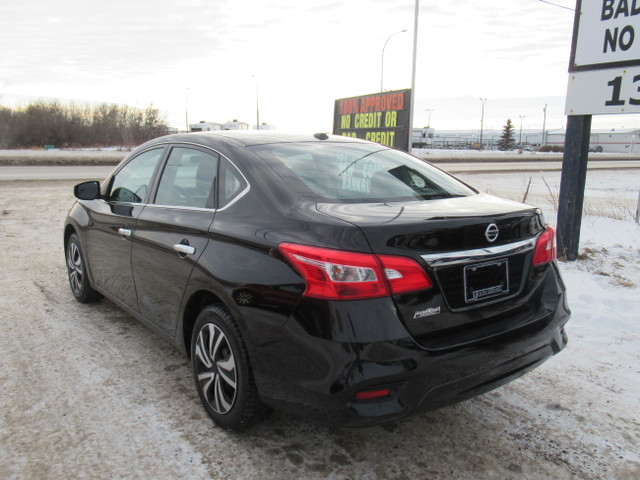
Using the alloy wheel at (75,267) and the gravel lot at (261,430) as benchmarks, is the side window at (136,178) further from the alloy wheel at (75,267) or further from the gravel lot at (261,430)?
the gravel lot at (261,430)

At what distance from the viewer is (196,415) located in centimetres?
293

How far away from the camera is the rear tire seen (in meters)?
4.61

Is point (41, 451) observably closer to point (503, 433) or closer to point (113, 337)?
point (113, 337)

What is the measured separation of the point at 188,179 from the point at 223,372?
4.29 ft

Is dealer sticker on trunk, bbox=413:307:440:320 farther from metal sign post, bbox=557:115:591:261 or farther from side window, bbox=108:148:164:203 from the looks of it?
metal sign post, bbox=557:115:591:261

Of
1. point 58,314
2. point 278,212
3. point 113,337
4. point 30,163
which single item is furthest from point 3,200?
point 30,163

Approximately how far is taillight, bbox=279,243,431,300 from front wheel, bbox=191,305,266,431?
0.61 meters

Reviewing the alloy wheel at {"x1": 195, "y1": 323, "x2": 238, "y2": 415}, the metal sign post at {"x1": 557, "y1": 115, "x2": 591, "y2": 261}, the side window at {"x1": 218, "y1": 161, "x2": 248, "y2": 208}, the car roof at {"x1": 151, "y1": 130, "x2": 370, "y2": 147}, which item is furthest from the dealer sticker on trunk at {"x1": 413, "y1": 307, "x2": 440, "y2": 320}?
the metal sign post at {"x1": 557, "y1": 115, "x2": 591, "y2": 261}

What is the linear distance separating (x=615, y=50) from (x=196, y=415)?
5.99 metres

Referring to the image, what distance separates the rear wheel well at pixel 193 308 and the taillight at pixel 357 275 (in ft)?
2.49

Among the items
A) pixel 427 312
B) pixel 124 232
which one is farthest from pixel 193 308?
pixel 427 312

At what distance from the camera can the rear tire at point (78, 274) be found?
4613mm

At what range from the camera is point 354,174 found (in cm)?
309

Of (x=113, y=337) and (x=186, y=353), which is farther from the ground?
(x=186, y=353)
